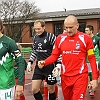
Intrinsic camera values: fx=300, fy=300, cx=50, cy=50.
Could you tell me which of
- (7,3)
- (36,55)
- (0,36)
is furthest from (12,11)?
(0,36)

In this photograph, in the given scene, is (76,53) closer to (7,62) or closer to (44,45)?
(7,62)

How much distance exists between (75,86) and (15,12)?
3073 centimetres

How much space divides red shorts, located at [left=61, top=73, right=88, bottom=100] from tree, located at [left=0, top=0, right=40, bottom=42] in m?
29.9

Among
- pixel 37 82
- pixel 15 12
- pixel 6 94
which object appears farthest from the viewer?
pixel 15 12

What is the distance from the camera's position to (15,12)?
114 ft

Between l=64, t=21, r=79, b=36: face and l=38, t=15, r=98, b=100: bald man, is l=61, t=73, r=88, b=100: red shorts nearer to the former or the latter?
l=38, t=15, r=98, b=100: bald man

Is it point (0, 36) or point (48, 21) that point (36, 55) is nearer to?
point (0, 36)

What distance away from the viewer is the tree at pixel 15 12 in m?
34.4

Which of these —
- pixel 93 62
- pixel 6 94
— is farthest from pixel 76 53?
pixel 6 94

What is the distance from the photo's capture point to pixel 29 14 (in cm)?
3459

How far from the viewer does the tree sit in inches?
1355

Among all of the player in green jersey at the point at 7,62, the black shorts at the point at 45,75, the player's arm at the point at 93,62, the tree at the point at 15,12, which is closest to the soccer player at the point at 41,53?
the black shorts at the point at 45,75

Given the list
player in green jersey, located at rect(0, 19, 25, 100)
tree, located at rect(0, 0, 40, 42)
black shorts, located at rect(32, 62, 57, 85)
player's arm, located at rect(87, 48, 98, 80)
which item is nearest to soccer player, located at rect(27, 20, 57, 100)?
black shorts, located at rect(32, 62, 57, 85)

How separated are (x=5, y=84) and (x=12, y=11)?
3102 cm
